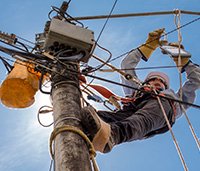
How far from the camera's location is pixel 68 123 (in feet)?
8.88

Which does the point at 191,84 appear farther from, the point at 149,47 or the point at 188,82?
the point at 149,47

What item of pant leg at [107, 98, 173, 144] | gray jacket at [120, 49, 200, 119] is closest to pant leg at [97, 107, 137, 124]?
pant leg at [107, 98, 173, 144]

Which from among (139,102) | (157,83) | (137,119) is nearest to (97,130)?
(137,119)

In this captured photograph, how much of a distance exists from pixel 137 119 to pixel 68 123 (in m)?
1.51

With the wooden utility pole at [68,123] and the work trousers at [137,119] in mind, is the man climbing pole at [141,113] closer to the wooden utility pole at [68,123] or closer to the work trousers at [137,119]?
the work trousers at [137,119]

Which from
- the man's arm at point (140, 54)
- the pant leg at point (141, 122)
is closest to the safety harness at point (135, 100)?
the pant leg at point (141, 122)

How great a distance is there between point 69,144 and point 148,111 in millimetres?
2151

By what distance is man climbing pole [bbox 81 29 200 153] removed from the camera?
3.06 metres

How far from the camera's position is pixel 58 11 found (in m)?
4.52

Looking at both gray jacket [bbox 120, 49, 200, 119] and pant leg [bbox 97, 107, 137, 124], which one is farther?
gray jacket [bbox 120, 49, 200, 119]

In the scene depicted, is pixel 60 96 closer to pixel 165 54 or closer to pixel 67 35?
pixel 67 35

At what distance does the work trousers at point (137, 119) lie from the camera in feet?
11.9

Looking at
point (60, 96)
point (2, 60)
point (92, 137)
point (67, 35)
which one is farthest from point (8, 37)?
point (92, 137)

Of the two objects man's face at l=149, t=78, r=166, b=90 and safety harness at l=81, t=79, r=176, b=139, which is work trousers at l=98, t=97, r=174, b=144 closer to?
safety harness at l=81, t=79, r=176, b=139
